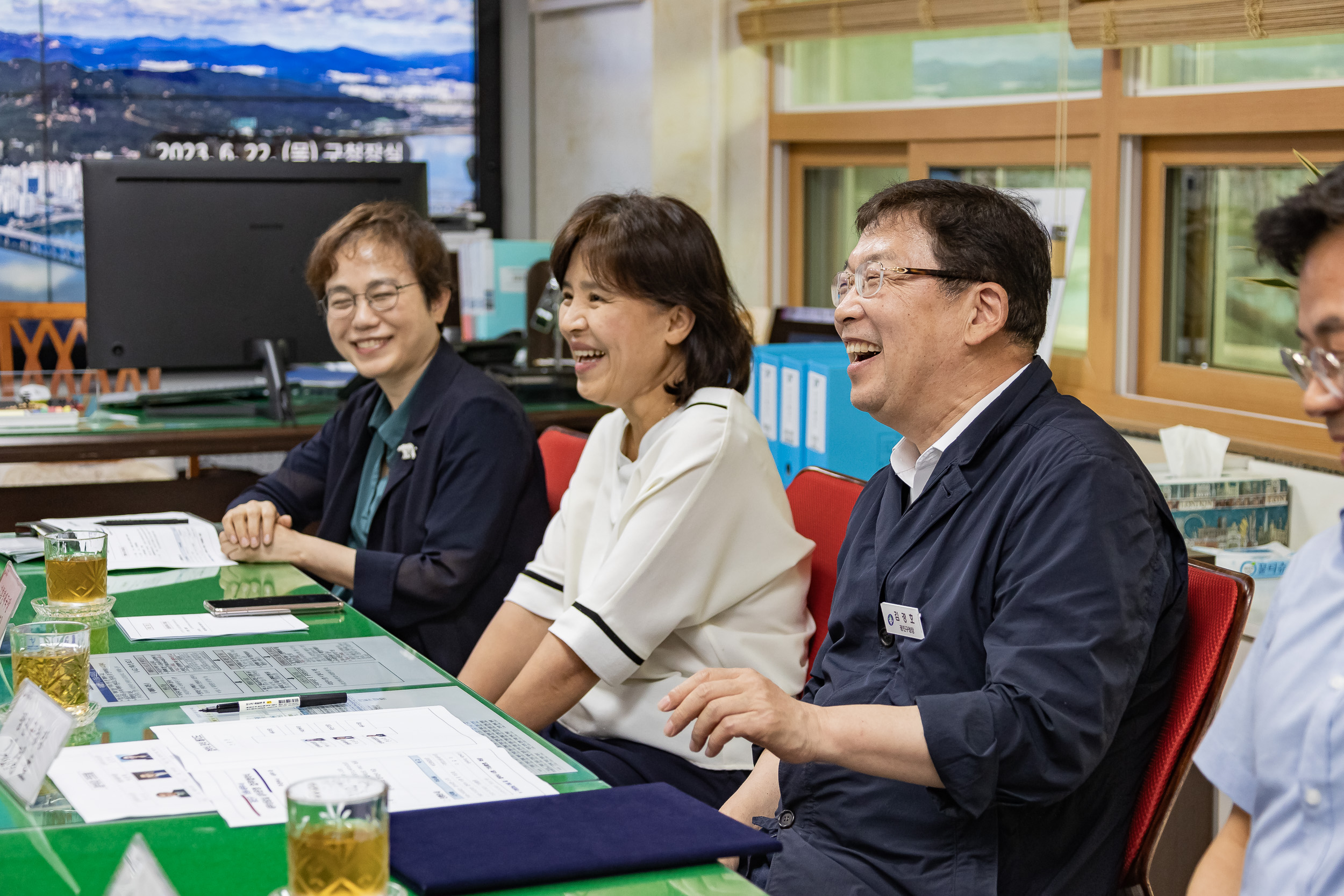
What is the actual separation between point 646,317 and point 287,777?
3.13 ft

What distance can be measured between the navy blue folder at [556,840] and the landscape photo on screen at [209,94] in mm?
3773

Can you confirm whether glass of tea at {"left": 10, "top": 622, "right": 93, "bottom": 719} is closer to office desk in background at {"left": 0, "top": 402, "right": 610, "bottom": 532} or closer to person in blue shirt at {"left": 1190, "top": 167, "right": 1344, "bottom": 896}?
person in blue shirt at {"left": 1190, "top": 167, "right": 1344, "bottom": 896}

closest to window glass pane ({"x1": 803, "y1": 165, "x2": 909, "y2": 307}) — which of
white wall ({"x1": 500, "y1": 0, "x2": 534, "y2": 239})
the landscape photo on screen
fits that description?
white wall ({"x1": 500, "y1": 0, "x2": 534, "y2": 239})

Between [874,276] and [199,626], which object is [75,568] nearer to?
[199,626]

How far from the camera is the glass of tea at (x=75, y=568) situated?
72.9 inches

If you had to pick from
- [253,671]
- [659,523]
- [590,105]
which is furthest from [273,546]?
[590,105]

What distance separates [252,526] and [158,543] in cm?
19

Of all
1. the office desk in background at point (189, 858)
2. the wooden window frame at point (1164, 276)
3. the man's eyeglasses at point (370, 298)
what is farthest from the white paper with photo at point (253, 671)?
the wooden window frame at point (1164, 276)

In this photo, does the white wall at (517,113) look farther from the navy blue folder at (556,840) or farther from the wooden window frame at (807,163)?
the navy blue folder at (556,840)

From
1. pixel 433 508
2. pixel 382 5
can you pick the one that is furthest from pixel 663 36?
pixel 433 508

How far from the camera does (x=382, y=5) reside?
215 inches

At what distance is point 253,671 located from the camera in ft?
5.39

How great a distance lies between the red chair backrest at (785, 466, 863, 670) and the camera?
1912mm

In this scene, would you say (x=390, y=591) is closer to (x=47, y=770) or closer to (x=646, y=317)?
(x=646, y=317)
